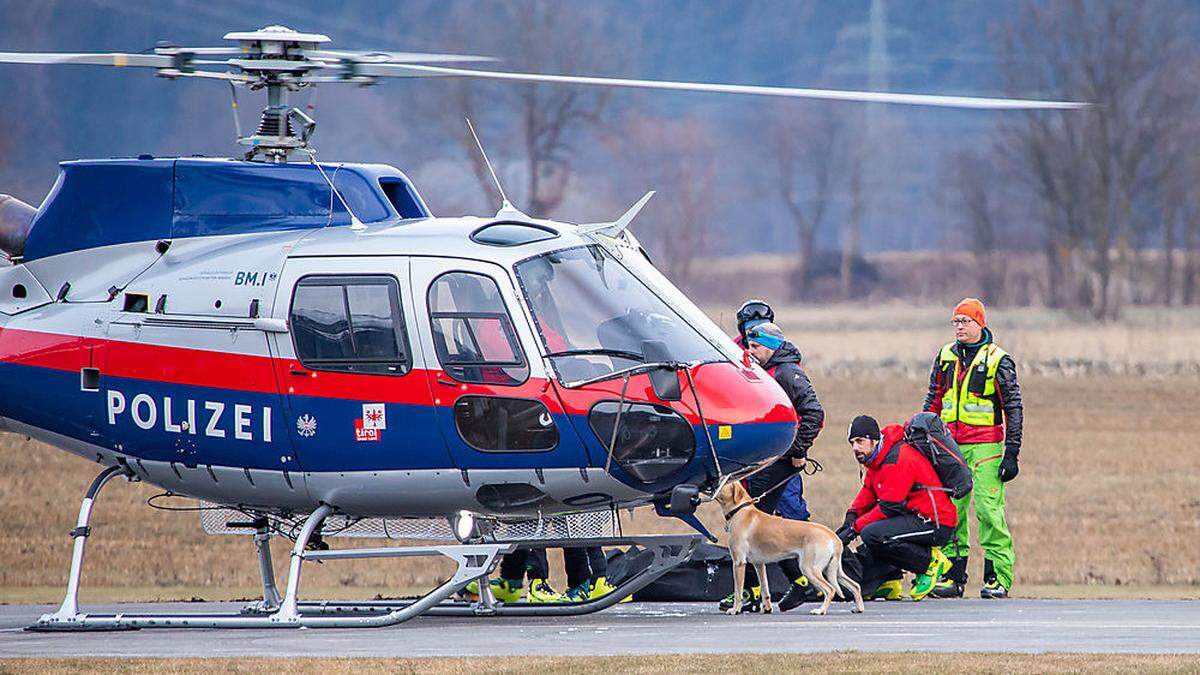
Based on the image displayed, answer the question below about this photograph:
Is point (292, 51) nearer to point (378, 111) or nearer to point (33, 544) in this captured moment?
point (33, 544)

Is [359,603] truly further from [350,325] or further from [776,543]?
[776,543]

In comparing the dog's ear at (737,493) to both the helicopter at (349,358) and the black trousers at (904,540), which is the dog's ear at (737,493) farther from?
the black trousers at (904,540)

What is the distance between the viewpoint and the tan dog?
12586 millimetres

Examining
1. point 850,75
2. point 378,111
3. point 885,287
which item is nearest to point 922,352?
point 885,287

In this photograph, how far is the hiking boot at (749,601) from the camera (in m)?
13.2

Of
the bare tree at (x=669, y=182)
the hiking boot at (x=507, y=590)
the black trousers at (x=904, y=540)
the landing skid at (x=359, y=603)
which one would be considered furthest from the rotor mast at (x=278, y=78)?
the bare tree at (x=669, y=182)

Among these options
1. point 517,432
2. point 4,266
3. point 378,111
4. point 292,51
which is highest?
point 378,111

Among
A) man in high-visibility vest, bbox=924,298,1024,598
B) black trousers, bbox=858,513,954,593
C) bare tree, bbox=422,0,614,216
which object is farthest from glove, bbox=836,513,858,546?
bare tree, bbox=422,0,614,216

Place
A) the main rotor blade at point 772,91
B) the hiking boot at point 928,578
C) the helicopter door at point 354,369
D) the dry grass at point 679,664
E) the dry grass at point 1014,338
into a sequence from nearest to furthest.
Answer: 1. the dry grass at point 679,664
2. the main rotor blade at point 772,91
3. the helicopter door at point 354,369
4. the hiking boot at point 928,578
5. the dry grass at point 1014,338

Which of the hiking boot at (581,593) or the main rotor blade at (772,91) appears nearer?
the main rotor blade at (772,91)

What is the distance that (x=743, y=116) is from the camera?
74.7m

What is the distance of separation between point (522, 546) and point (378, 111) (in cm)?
4947

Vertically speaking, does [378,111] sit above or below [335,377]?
above

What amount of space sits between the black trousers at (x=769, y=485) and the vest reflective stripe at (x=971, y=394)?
58.0 inches
